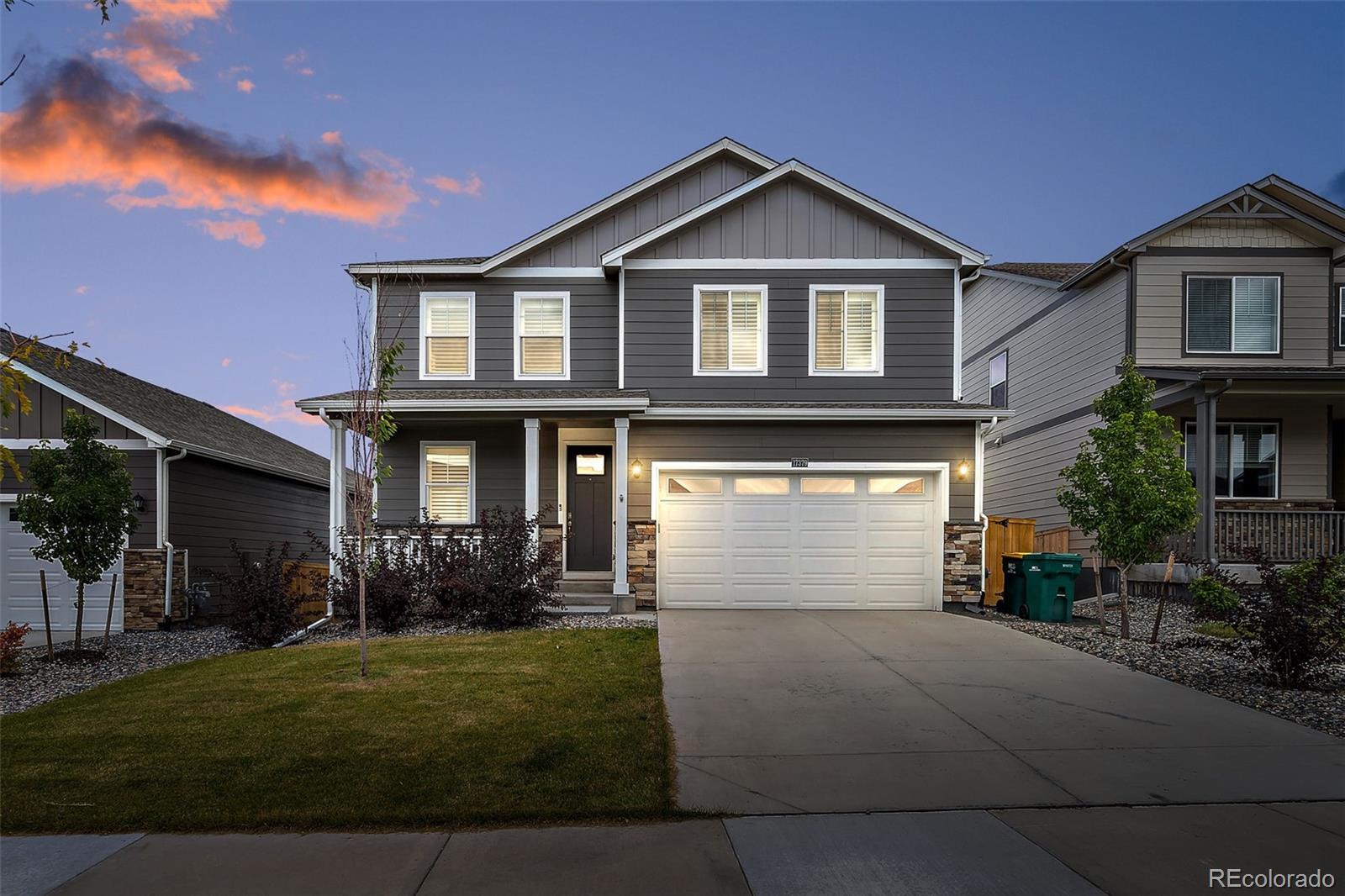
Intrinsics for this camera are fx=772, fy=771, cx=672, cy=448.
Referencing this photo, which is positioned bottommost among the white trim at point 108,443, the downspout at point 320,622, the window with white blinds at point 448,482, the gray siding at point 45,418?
the downspout at point 320,622

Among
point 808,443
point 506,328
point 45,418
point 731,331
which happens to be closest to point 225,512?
point 45,418

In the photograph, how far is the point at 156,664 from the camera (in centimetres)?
987

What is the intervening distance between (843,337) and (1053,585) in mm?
5308

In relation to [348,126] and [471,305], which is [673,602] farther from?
[348,126]

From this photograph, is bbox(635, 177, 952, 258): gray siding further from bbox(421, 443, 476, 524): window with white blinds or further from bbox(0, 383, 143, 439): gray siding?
bbox(0, 383, 143, 439): gray siding

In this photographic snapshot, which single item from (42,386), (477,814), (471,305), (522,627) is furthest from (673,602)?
(42,386)

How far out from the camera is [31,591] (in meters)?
13.4

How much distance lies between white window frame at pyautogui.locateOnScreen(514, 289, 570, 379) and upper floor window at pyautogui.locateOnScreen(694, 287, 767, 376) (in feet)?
8.00

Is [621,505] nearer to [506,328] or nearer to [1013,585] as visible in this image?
[506,328]

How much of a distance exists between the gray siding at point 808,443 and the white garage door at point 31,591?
31.4 feet

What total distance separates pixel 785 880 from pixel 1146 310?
14990 mm

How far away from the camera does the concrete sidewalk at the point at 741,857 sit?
3721 mm

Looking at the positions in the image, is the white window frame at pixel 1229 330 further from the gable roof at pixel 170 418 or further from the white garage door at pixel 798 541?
the gable roof at pixel 170 418

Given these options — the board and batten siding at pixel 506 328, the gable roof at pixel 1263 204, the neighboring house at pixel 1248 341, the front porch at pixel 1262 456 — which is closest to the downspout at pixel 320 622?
the board and batten siding at pixel 506 328
